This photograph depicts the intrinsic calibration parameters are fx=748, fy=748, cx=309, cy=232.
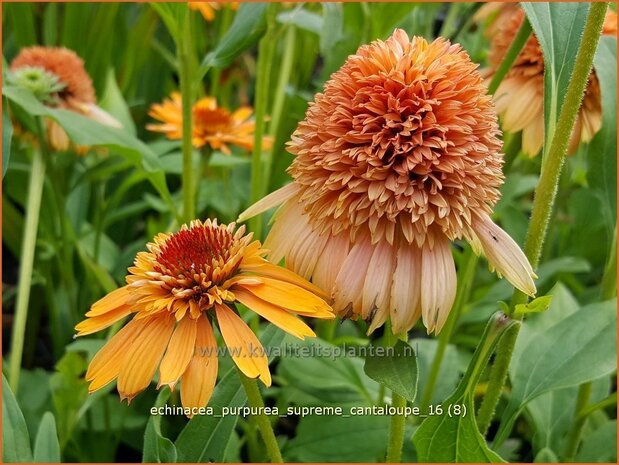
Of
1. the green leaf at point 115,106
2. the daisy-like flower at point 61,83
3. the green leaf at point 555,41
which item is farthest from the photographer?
the green leaf at point 115,106

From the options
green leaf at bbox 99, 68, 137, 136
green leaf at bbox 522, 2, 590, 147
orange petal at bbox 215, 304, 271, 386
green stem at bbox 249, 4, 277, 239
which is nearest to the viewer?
orange petal at bbox 215, 304, 271, 386

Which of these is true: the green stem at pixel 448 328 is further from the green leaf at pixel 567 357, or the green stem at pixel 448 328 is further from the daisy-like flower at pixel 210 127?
the daisy-like flower at pixel 210 127

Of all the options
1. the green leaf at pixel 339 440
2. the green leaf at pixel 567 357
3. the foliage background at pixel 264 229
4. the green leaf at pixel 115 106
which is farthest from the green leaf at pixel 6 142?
the green leaf at pixel 567 357

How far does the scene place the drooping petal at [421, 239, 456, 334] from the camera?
0.46 m

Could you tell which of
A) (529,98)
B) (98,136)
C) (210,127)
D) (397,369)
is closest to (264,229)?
(210,127)

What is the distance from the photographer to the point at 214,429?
1.88ft

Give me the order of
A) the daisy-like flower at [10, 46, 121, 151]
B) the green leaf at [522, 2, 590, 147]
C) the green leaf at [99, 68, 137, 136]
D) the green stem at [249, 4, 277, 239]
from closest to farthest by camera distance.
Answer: the green leaf at [522, 2, 590, 147]
the green stem at [249, 4, 277, 239]
the daisy-like flower at [10, 46, 121, 151]
the green leaf at [99, 68, 137, 136]

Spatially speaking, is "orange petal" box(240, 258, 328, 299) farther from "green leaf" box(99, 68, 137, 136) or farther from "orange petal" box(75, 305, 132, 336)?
"green leaf" box(99, 68, 137, 136)

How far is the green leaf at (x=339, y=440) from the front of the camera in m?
0.74

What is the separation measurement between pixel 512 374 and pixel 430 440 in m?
0.22

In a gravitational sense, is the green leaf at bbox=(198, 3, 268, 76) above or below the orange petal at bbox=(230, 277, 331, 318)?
above

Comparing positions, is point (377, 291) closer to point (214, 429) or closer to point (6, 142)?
point (214, 429)

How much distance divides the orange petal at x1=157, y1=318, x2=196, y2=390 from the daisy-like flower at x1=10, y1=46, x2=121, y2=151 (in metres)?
0.52

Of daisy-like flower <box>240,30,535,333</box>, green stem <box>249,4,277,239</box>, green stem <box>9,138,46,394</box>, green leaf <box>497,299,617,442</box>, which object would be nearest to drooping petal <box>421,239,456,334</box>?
daisy-like flower <box>240,30,535,333</box>
